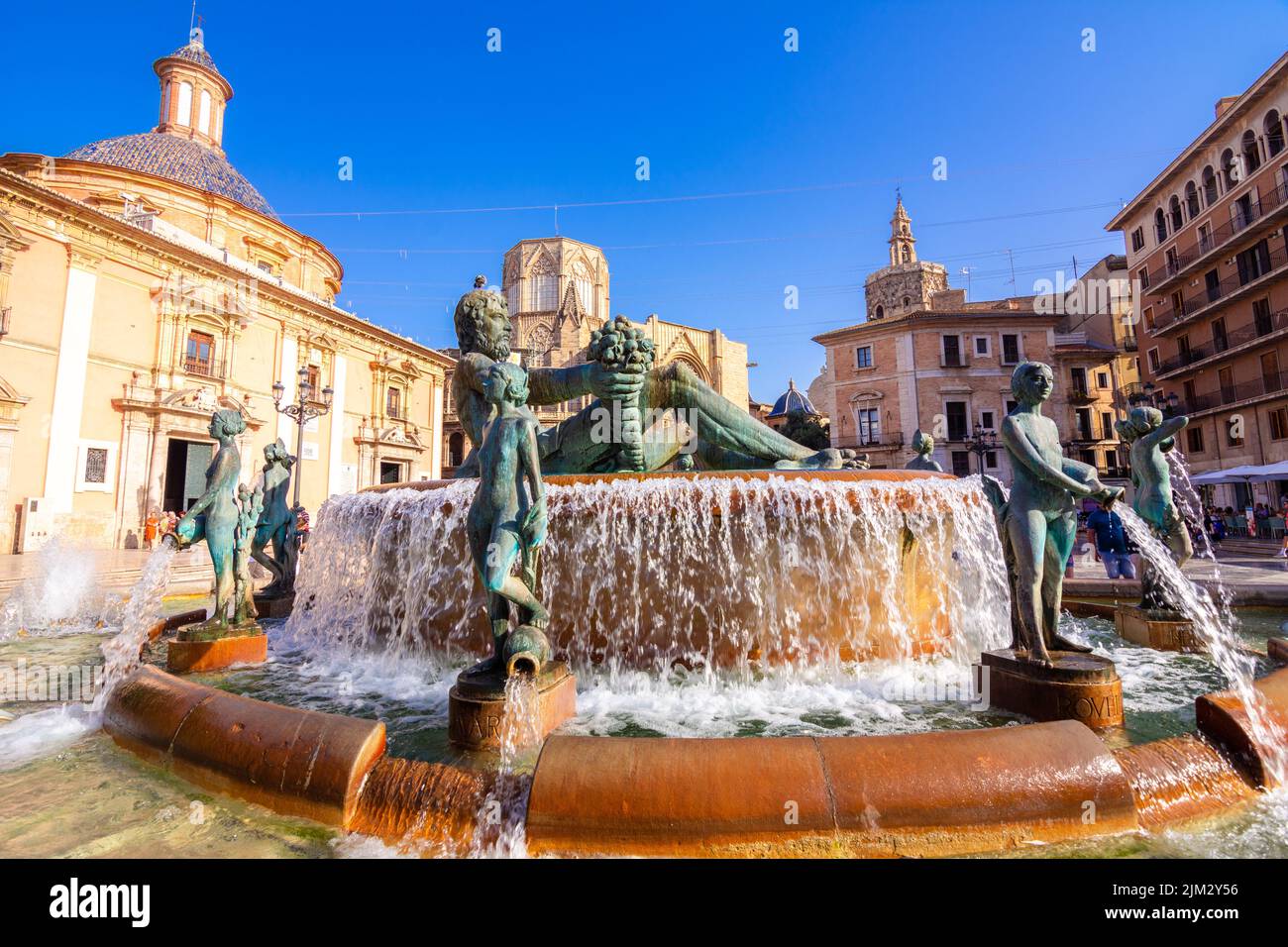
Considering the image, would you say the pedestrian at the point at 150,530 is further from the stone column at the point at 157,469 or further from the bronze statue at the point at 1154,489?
the bronze statue at the point at 1154,489

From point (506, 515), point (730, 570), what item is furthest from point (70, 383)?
point (730, 570)

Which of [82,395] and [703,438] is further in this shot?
[82,395]

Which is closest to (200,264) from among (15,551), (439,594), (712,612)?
(15,551)

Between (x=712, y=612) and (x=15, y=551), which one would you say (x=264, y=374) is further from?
(x=712, y=612)

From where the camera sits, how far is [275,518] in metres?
6.39

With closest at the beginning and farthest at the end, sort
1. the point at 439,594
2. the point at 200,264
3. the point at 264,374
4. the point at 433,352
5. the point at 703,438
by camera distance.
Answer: the point at 439,594, the point at 703,438, the point at 200,264, the point at 264,374, the point at 433,352

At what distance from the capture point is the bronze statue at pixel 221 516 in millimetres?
4652

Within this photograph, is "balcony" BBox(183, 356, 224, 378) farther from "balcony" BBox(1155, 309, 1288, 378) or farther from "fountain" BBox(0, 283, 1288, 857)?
"balcony" BBox(1155, 309, 1288, 378)

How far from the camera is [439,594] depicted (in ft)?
14.4

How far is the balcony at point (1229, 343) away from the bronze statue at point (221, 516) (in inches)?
1294

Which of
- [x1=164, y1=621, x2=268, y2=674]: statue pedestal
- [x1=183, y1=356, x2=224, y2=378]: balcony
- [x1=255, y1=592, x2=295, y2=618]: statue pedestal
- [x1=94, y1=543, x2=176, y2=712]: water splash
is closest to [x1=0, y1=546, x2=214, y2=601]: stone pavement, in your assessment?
[x1=255, y1=592, x2=295, y2=618]: statue pedestal

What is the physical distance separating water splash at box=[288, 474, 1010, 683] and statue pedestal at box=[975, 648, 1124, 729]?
1.06 m

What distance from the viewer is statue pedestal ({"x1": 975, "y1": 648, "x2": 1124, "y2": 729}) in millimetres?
2857
